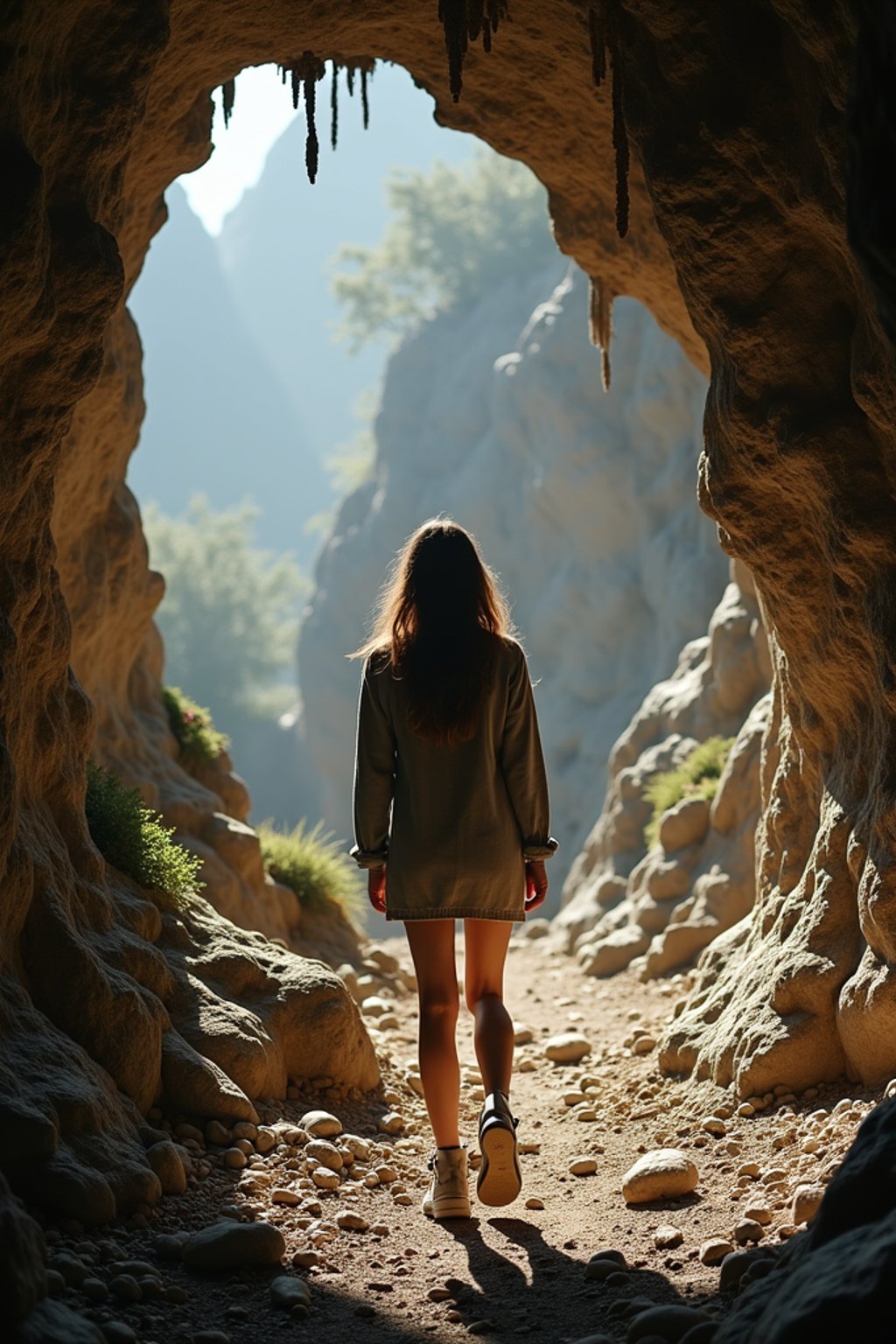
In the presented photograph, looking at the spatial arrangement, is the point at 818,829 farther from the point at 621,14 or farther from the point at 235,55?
the point at 235,55

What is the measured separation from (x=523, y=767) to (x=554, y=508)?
2056 cm

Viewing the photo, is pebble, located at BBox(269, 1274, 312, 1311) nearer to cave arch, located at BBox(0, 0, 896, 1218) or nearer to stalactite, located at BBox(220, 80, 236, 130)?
cave arch, located at BBox(0, 0, 896, 1218)

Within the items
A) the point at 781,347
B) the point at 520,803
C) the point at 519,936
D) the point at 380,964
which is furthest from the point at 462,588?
the point at 519,936

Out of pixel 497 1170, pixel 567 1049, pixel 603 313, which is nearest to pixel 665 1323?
pixel 497 1170

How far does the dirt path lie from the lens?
3.21 metres

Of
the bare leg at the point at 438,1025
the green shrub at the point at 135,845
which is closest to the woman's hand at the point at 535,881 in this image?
the bare leg at the point at 438,1025

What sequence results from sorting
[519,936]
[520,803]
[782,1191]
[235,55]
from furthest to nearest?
1. [519,936]
2. [235,55]
3. [520,803]
4. [782,1191]

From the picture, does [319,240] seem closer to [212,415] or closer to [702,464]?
[212,415]

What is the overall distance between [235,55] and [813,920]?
15.9 feet

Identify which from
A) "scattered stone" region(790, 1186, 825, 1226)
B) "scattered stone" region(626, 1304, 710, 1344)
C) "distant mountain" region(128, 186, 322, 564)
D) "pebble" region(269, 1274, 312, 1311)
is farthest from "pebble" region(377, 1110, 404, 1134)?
"distant mountain" region(128, 186, 322, 564)

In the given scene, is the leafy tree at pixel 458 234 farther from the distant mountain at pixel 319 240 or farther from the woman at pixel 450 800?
the distant mountain at pixel 319 240

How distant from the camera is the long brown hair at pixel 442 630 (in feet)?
13.5

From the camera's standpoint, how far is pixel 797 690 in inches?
219

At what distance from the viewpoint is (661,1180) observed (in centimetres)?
417
